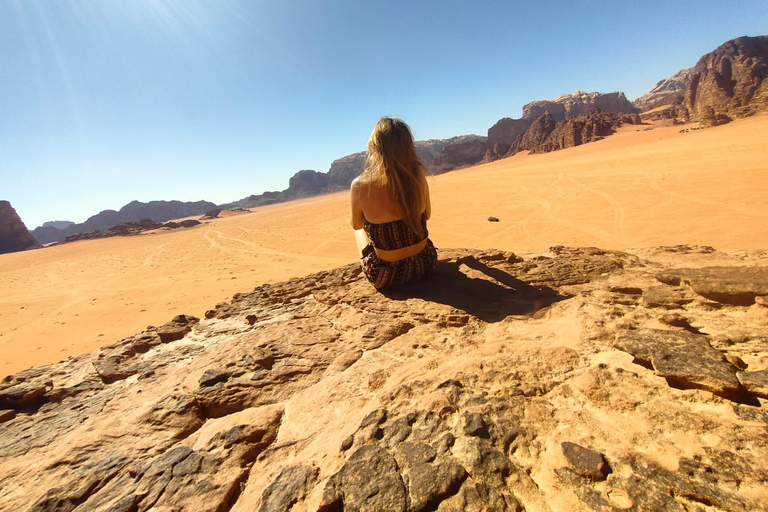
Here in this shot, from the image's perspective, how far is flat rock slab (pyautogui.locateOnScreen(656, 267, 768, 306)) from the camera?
1.91 meters

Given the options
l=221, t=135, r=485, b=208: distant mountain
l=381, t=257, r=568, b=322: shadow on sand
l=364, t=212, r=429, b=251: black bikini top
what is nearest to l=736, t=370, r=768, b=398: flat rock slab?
l=381, t=257, r=568, b=322: shadow on sand

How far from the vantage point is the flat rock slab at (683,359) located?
4.21ft

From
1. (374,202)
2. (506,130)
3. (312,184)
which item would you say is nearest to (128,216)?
(312,184)

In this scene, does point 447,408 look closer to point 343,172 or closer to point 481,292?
point 481,292

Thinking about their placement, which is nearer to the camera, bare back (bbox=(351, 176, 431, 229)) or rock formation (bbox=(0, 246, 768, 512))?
rock formation (bbox=(0, 246, 768, 512))

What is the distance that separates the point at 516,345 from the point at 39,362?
699cm

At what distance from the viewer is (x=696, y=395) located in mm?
1281

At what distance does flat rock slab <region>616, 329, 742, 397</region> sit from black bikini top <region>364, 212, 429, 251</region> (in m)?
1.54

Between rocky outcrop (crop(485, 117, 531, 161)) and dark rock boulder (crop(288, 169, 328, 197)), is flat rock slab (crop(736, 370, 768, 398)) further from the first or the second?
dark rock boulder (crop(288, 169, 328, 197))

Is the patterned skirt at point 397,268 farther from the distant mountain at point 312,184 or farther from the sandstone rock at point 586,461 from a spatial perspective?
the distant mountain at point 312,184

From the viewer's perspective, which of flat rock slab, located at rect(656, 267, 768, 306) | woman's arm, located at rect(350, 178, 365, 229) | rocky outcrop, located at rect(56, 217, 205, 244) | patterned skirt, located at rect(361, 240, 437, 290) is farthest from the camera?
rocky outcrop, located at rect(56, 217, 205, 244)

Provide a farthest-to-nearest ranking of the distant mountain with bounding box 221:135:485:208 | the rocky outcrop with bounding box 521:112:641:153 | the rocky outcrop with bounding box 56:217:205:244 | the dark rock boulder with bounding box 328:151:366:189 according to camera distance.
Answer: the dark rock boulder with bounding box 328:151:366:189 < the distant mountain with bounding box 221:135:485:208 < the rocky outcrop with bounding box 56:217:205:244 < the rocky outcrop with bounding box 521:112:641:153

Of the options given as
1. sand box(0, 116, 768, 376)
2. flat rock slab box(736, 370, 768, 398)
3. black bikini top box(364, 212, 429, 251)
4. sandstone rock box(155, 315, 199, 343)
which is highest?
black bikini top box(364, 212, 429, 251)

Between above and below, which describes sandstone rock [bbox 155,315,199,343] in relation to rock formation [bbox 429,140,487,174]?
below
